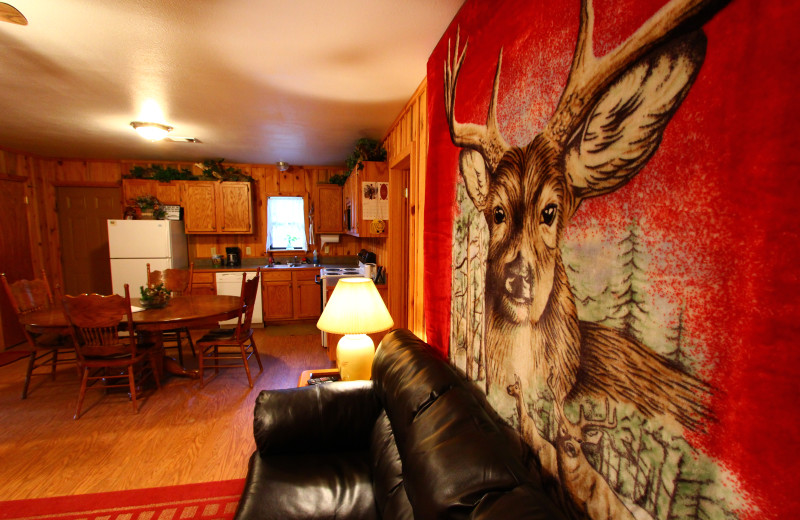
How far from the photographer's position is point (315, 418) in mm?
1671

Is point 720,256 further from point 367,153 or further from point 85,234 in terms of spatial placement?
point 85,234

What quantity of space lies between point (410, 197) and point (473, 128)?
1.32 metres

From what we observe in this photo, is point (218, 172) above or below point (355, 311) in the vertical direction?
above

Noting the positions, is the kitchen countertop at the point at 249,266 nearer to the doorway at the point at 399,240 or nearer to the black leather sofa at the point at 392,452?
the doorway at the point at 399,240

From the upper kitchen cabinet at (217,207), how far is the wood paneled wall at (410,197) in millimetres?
2758

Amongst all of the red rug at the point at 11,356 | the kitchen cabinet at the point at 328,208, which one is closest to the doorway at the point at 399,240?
the kitchen cabinet at the point at 328,208

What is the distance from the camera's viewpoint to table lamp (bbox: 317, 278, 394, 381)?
6.34ft

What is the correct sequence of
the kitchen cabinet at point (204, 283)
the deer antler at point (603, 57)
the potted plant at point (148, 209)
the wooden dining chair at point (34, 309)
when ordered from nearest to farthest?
1. the deer antler at point (603, 57)
2. the wooden dining chair at point (34, 309)
3. the potted plant at point (148, 209)
4. the kitchen cabinet at point (204, 283)

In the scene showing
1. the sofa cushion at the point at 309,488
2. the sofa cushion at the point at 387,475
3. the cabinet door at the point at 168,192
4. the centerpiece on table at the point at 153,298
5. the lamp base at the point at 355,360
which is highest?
the cabinet door at the point at 168,192

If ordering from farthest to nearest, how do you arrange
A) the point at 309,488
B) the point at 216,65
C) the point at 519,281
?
the point at 216,65, the point at 309,488, the point at 519,281

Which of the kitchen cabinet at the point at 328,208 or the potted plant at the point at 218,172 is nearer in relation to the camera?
the potted plant at the point at 218,172

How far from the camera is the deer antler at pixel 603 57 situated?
55 centimetres

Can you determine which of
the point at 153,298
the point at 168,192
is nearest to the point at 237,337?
the point at 153,298

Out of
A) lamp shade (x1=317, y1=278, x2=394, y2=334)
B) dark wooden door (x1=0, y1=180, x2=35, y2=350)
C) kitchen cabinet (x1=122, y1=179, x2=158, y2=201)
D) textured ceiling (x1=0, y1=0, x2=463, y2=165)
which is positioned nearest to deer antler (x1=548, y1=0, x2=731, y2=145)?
textured ceiling (x1=0, y1=0, x2=463, y2=165)
